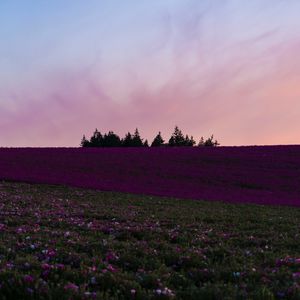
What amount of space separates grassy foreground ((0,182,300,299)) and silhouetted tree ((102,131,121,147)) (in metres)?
69.4

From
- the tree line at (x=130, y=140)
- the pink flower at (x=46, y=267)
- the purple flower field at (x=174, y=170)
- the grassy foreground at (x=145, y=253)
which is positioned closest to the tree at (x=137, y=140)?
the tree line at (x=130, y=140)

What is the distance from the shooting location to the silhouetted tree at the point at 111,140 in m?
88.9

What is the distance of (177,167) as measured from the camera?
1417 inches

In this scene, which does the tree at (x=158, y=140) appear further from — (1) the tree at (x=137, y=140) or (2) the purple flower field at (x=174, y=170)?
(2) the purple flower field at (x=174, y=170)

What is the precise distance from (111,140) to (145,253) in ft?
264

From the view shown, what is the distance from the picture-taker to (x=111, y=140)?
295ft

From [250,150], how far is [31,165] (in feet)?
61.0

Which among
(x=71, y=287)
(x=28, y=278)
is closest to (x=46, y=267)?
(x=28, y=278)

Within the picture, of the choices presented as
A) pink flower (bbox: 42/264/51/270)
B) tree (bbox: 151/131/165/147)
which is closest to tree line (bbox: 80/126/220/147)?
tree (bbox: 151/131/165/147)

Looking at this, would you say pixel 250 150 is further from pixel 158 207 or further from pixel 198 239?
pixel 198 239

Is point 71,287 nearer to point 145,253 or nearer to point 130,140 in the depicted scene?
point 145,253

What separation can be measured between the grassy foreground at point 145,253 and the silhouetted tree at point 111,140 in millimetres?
69406

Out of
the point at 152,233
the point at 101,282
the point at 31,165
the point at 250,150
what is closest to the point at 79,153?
the point at 31,165

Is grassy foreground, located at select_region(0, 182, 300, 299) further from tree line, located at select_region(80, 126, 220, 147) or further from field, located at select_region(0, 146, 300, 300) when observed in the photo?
tree line, located at select_region(80, 126, 220, 147)
